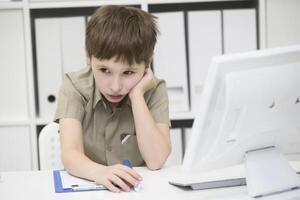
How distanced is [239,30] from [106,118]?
75 cm

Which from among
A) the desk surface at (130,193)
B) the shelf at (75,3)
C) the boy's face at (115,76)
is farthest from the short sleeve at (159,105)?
the shelf at (75,3)

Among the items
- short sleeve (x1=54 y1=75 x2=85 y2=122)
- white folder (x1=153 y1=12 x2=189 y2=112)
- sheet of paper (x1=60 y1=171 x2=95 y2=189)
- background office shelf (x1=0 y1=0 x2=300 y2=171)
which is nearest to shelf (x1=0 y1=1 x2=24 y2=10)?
background office shelf (x1=0 y1=0 x2=300 y2=171)

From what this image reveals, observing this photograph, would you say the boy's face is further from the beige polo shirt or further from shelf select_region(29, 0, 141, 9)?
shelf select_region(29, 0, 141, 9)

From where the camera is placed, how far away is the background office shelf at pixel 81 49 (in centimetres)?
180

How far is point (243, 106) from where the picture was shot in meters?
0.79

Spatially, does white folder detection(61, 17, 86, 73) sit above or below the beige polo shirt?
above

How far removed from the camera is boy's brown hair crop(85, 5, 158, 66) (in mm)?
1129

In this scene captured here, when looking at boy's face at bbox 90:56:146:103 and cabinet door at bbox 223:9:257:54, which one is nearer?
boy's face at bbox 90:56:146:103

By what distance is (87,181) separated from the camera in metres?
1.05

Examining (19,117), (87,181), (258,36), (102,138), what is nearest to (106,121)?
(102,138)

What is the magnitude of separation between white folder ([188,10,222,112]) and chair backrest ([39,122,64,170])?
25.5 inches

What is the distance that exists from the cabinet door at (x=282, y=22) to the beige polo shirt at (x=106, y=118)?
709mm

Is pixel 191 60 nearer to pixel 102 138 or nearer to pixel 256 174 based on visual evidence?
pixel 102 138

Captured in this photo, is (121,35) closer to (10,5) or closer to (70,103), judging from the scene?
(70,103)
